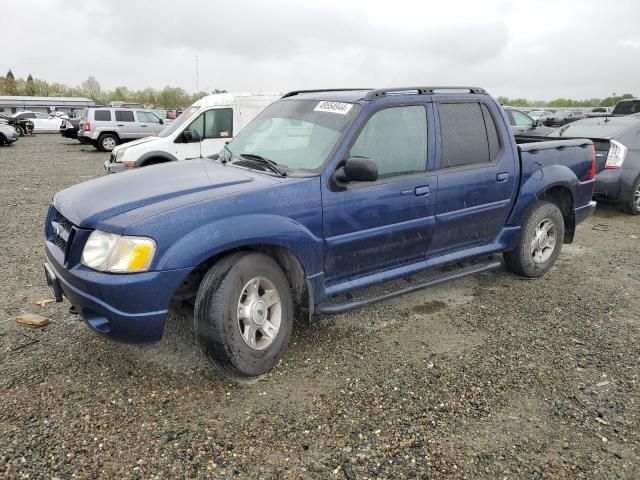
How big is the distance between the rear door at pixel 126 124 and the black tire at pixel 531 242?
17.7 metres

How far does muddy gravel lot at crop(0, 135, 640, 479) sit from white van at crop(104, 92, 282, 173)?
18.7 ft

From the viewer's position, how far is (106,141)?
64.3 feet

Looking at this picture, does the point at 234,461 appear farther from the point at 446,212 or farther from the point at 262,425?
the point at 446,212

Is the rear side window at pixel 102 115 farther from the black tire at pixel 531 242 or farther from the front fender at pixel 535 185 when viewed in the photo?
the front fender at pixel 535 185

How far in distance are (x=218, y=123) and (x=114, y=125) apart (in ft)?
36.3

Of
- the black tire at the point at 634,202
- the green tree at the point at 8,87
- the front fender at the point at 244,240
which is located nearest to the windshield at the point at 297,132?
the front fender at the point at 244,240

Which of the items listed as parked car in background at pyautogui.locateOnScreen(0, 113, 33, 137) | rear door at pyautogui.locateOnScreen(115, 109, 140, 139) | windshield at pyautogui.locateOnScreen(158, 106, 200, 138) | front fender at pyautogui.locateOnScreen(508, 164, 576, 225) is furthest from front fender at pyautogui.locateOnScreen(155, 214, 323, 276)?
parked car in background at pyautogui.locateOnScreen(0, 113, 33, 137)

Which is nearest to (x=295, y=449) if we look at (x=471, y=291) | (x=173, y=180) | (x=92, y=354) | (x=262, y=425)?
(x=262, y=425)

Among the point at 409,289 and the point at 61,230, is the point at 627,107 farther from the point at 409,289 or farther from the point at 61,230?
the point at 61,230

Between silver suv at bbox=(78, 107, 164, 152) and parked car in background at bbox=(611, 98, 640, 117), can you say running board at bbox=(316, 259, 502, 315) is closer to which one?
parked car in background at bbox=(611, 98, 640, 117)

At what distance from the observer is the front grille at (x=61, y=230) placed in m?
3.15

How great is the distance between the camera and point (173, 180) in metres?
3.52

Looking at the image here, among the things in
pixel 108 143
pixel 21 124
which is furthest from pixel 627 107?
pixel 21 124

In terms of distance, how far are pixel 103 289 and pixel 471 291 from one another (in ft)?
11.2
